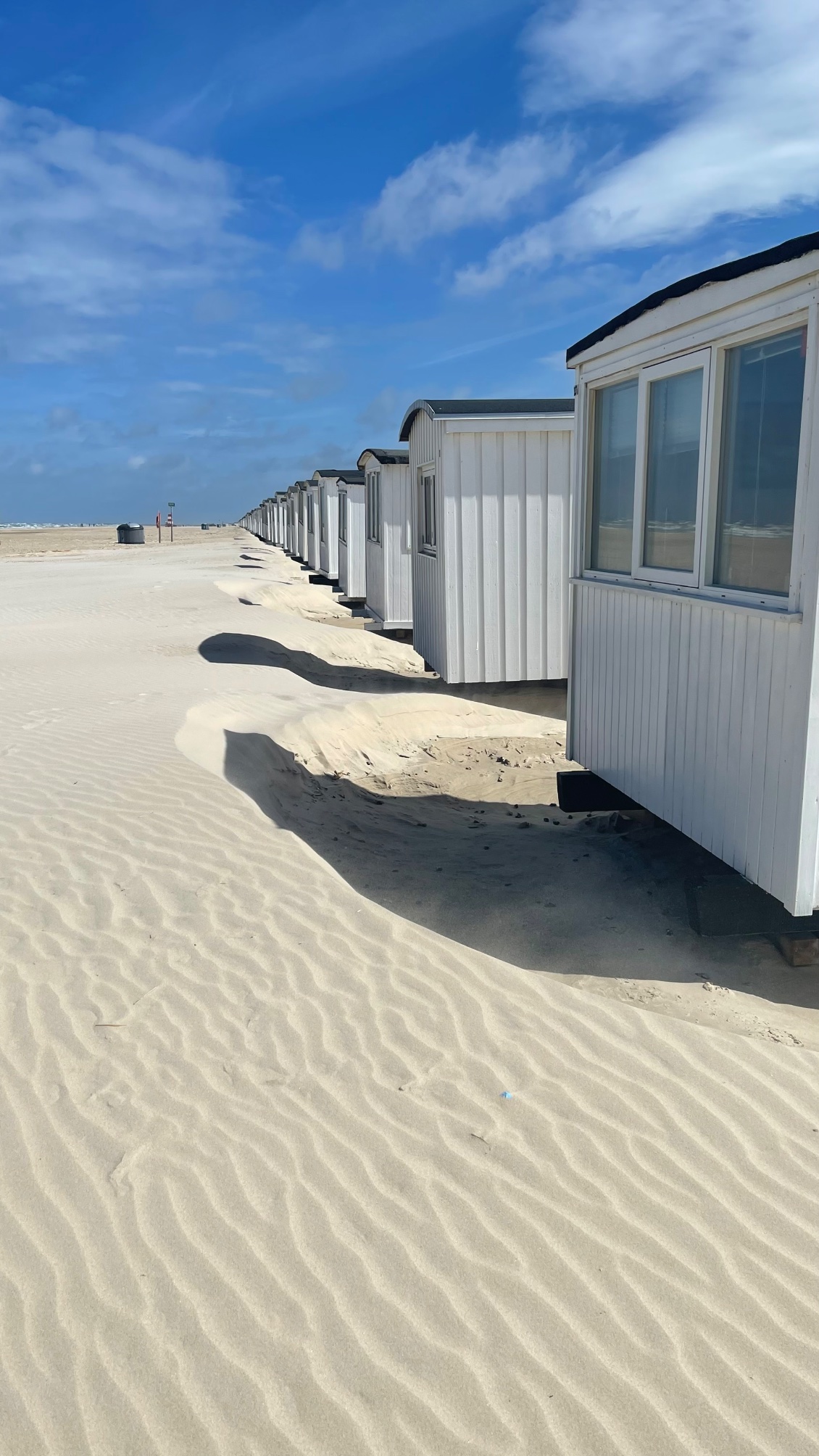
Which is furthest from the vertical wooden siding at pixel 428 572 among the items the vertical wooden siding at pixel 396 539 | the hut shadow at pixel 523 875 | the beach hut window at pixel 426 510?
the hut shadow at pixel 523 875

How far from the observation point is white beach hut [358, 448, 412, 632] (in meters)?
16.5

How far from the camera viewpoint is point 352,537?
22250mm

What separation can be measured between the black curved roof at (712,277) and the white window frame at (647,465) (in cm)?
29

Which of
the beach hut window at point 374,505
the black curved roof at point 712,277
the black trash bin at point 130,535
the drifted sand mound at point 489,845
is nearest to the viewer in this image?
the black curved roof at point 712,277

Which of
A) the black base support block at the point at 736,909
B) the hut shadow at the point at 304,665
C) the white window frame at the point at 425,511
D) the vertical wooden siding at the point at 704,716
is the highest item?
the white window frame at the point at 425,511

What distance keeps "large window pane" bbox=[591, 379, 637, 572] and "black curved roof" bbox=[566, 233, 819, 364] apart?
0.31m

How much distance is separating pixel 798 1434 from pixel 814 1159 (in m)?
1.08

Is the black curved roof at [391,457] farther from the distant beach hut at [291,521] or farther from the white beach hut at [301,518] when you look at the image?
the distant beach hut at [291,521]

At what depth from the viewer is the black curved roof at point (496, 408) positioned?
10867 mm

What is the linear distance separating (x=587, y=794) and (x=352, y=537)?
641 inches

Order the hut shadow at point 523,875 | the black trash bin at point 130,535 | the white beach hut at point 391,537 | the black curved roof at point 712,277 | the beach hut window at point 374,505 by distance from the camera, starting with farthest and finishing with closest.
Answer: the black trash bin at point 130,535, the beach hut window at point 374,505, the white beach hut at point 391,537, the hut shadow at point 523,875, the black curved roof at point 712,277

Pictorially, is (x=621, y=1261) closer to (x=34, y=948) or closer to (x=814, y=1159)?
(x=814, y=1159)

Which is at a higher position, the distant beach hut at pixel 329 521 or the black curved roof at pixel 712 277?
the black curved roof at pixel 712 277

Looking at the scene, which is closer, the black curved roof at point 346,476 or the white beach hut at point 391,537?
the white beach hut at point 391,537
